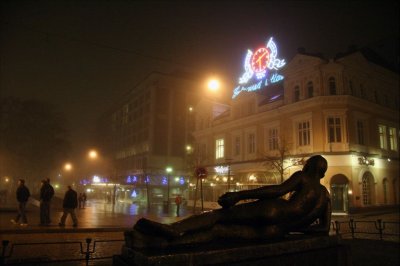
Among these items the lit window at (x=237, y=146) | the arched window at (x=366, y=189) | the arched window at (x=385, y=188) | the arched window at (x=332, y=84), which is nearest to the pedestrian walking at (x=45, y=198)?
the arched window at (x=332, y=84)

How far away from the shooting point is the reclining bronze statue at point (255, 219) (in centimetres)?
468

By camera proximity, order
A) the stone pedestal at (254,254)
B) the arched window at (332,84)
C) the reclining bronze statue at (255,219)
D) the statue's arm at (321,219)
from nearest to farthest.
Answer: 1. the stone pedestal at (254,254)
2. the reclining bronze statue at (255,219)
3. the statue's arm at (321,219)
4. the arched window at (332,84)

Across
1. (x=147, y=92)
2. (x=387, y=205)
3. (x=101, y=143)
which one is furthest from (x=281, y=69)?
(x=101, y=143)

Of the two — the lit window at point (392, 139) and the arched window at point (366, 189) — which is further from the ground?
the lit window at point (392, 139)

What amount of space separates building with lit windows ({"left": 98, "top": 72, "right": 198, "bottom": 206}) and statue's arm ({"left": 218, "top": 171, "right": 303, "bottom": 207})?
168 ft

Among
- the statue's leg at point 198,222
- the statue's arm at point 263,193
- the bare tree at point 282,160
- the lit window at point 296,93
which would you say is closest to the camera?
the statue's leg at point 198,222

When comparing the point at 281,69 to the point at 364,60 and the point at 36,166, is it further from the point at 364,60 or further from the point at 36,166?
the point at 36,166

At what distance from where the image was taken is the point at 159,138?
62938 millimetres

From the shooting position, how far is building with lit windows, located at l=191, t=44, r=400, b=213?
28406 millimetres

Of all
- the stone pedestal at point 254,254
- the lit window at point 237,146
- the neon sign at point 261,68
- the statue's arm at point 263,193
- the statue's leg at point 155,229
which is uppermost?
the neon sign at point 261,68

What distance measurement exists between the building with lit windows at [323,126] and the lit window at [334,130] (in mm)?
80

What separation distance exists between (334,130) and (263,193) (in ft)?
83.8

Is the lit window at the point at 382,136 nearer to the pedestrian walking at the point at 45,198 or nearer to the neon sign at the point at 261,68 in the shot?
the neon sign at the point at 261,68

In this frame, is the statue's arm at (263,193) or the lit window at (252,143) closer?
the statue's arm at (263,193)
